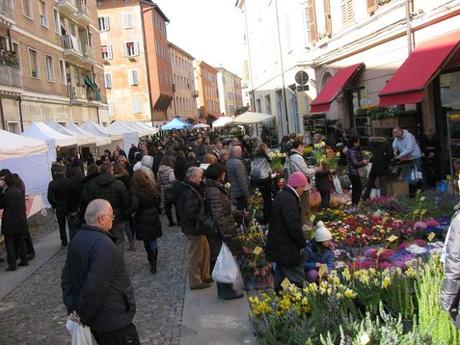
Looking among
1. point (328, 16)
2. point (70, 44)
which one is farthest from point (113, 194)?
point (70, 44)

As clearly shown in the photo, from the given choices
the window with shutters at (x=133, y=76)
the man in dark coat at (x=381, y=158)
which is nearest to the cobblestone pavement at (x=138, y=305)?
the man in dark coat at (x=381, y=158)

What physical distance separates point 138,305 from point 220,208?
1676 millimetres

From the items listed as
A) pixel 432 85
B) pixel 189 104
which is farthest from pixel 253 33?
pixel 189 104

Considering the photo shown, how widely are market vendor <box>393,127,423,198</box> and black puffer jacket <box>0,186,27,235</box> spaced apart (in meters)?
7.50

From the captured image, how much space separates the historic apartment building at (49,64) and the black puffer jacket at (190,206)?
1618cm

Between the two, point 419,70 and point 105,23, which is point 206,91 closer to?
point 105,23

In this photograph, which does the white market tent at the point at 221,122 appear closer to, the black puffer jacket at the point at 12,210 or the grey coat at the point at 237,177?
the grey coat at the point at 237,177

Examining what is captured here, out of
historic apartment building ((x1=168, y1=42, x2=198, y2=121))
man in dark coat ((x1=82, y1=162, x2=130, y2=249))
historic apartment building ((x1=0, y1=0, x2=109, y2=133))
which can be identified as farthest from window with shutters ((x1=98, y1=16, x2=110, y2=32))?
man in dark coat ((x1=82, y1=162, x2=130, y2=249))

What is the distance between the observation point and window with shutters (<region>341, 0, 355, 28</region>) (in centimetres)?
1692

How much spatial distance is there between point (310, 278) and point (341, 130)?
11.7m

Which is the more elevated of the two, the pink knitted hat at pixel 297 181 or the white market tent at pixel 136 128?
the white market tent at pixel 136 128

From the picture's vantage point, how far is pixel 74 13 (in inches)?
1351

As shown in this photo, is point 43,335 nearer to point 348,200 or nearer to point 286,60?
point 348,200

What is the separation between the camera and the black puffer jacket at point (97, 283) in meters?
4.01
